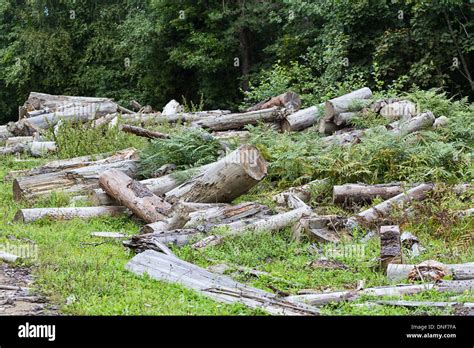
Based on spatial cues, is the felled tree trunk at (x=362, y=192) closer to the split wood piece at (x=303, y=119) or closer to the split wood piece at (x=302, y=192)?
the split wood piece at (x=302, y=192)

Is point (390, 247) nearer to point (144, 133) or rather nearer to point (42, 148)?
point (144, 133)

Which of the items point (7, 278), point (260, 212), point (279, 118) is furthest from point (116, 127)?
point (7, 278)

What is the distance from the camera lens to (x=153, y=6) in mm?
30188

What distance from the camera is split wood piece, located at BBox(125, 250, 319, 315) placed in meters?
6.63

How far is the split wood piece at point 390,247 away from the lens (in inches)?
315

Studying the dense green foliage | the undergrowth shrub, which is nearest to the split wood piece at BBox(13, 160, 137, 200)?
the undergrowth shrub

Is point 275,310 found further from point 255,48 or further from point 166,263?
point 255,48

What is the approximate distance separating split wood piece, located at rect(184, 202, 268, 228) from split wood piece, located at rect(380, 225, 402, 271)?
2.53 m

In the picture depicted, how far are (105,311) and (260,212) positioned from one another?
4257mm

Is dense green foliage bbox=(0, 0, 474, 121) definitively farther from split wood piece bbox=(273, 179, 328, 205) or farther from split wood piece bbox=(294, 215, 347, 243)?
split wood piece bbox=(294, 215, 347, 243)

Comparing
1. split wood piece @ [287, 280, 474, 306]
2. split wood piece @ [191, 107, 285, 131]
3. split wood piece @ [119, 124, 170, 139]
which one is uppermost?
split wood piece @ [191, 107, 285, 131]

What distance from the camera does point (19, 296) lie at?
6984 mm

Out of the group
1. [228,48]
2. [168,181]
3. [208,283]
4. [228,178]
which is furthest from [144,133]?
[228,48]

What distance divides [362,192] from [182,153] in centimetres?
366
